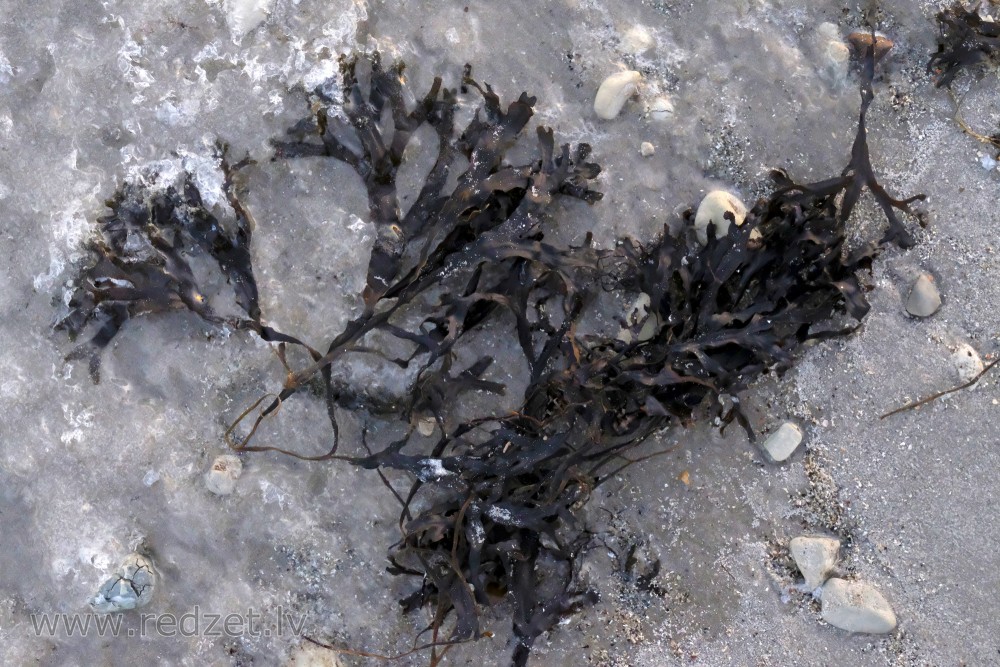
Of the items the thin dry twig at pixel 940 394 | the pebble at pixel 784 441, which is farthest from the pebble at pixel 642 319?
the thin dry twig at pixel 940 394

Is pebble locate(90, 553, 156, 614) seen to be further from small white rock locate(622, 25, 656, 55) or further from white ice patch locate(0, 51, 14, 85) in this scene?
small white rock locate(622, 25, 656, 55)

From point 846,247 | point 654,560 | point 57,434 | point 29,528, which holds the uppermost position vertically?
point 846,247

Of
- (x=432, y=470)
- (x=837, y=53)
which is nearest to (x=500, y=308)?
(x=432, y=470)

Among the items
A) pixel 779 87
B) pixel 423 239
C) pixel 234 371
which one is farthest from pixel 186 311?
pixel 779 87

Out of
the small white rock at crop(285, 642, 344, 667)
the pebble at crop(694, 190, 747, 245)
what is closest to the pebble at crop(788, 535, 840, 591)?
the pebble at crop(694, 190, 747, 245)

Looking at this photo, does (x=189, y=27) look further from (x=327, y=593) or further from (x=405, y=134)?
(x=327, y=593)

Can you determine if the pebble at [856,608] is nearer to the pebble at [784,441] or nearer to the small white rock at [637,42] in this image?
the pebble at [784,441]
